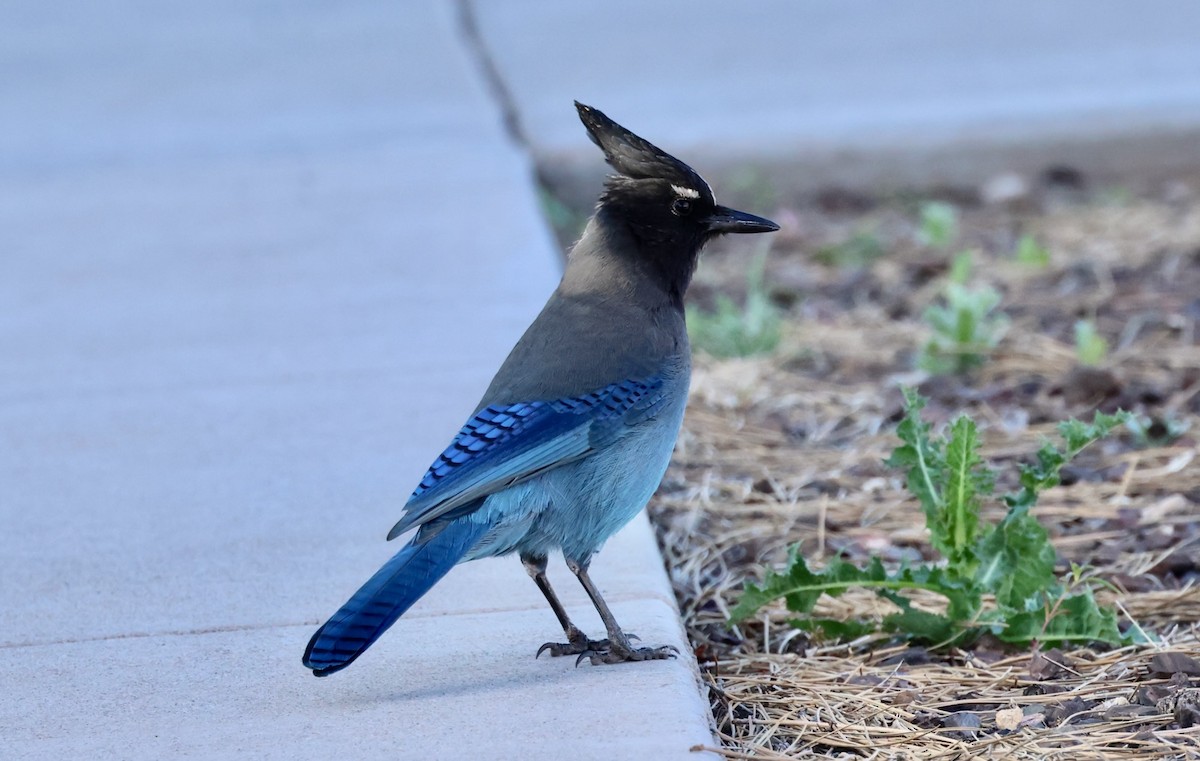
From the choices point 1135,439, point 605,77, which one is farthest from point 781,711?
point 605,77

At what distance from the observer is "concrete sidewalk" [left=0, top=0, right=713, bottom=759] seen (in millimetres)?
3062

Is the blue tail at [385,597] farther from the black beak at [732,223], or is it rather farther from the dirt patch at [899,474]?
the black beak at [732,223]

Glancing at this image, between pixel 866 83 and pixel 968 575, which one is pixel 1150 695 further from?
pixel 866 83

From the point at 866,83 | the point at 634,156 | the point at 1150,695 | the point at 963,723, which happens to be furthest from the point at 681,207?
the point at 866,83

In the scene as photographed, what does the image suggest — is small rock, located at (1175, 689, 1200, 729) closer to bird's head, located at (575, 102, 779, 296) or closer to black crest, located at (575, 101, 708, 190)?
bird's head, located at (575, 102, 779, 296)

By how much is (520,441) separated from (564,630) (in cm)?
44

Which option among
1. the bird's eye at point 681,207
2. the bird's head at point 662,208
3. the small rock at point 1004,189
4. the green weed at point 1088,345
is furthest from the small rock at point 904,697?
the small rock at point 1004,189

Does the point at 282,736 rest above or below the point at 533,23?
below

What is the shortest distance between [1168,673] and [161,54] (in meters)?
9.59

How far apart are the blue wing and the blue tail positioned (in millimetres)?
52

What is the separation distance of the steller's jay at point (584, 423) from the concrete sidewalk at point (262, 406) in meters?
0.20

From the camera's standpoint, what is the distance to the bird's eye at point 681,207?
151 inches

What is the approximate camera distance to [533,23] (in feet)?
39.7

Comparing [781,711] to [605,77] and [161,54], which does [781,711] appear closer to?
[605,77]
